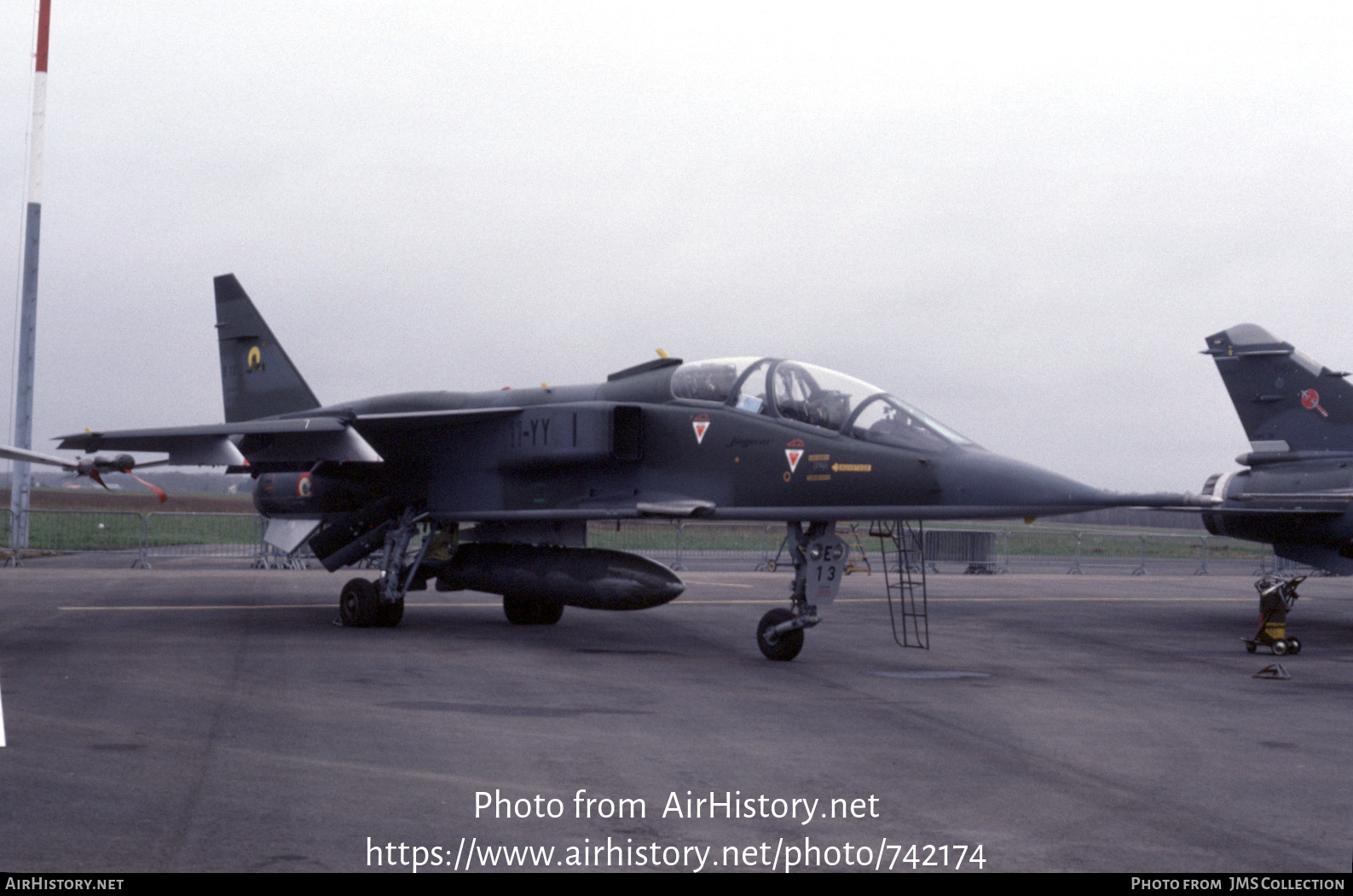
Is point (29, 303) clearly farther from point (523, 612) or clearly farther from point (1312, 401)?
point (1312, 401)

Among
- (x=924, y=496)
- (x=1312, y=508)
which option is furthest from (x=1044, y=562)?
(x=924, y=496)

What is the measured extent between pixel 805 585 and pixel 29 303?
27882mm

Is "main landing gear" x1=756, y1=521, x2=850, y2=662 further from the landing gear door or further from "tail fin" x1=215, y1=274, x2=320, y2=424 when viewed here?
"tail fin" x1=215, y1=274, x2=320, y2=424

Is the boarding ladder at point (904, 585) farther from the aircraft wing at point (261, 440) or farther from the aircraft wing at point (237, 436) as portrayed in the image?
the aircraft wing at point (237, 436)

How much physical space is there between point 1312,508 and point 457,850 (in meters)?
15.4

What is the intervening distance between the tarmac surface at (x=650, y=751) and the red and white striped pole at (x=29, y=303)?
53.2 ft

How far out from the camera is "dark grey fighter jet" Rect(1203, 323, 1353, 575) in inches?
659

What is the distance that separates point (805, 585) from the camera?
11.6 meters

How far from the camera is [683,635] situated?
1452cm

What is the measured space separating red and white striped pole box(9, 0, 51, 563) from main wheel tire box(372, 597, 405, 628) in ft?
56.0

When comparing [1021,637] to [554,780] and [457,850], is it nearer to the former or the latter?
[554,780]

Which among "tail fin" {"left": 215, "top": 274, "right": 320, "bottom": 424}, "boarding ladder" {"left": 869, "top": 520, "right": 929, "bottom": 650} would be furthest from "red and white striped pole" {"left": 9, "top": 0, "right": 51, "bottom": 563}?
"boarding ladder" {"left": 869, "top": 520, "right": 929, "bottom": 650}

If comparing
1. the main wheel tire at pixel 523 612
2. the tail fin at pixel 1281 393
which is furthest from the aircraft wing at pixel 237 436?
the tail fin at pixel 1281 393

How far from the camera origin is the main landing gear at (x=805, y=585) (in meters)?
11.6
